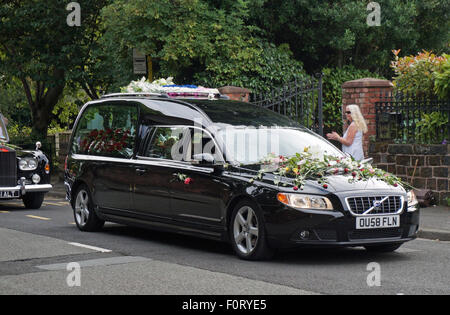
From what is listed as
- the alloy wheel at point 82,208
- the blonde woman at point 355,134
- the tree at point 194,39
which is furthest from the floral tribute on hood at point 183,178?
the tree at point 194,39

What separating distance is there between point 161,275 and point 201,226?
1546 millimetres

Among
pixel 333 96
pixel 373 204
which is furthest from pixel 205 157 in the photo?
pixel 333 96

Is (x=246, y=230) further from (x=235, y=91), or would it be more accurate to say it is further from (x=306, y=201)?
(x=235, y=91)

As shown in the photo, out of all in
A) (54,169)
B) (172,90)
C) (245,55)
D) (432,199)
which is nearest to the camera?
(172,90)

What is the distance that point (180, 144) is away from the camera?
1002cm

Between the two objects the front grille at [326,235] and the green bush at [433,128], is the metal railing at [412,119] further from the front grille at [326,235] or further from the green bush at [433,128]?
the front grille at [326,235]

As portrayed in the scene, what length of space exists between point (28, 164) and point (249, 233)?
793 centimetres

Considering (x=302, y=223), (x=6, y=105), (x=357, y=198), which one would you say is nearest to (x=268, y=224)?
(x=302, y=223)

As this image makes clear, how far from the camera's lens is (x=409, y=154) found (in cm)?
1501

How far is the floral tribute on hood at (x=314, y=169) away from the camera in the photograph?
28.4ft

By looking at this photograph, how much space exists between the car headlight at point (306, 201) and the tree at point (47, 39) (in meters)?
15.8

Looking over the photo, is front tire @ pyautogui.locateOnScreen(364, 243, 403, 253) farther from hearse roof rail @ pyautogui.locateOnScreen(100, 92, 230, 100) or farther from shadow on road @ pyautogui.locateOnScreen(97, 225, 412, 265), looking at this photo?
hearse roof rail @ pyautogui.locateOnScreen(100, 92, 230, 100)

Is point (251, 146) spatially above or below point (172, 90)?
below

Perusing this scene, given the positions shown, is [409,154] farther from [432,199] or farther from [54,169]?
[54,169]
